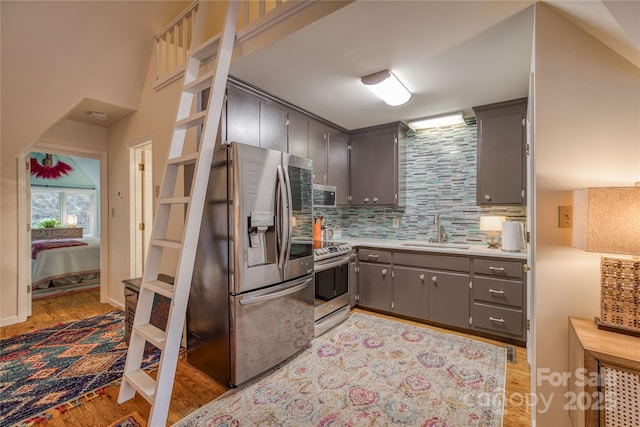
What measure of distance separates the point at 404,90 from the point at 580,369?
227 cm

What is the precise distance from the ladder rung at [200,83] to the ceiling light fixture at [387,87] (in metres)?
1.25

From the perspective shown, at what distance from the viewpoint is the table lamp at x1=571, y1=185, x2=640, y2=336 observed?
3.86 feet

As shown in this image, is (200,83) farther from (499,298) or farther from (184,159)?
(499,298)

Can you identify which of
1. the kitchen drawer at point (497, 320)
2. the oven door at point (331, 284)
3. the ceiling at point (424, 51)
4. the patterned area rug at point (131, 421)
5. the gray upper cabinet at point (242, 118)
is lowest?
the patterned area rug at point (131, 421)

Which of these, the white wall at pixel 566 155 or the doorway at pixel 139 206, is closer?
the white wall at pixel 566 155

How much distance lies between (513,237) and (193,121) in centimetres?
300

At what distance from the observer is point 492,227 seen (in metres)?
3.13

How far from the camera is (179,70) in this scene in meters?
2.58

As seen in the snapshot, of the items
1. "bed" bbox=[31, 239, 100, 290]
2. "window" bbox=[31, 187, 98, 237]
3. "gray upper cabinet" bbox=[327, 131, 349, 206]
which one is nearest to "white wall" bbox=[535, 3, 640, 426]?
"gray upper cabinet" bbox=[327, 131, 349, 206]

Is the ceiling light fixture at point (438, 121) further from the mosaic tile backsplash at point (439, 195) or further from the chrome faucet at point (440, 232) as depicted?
the chrome faucet at point (440, 232)

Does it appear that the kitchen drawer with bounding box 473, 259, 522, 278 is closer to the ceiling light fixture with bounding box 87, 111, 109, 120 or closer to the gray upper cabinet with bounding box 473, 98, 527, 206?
the gray upper cabinet with bounding box 473, 98, 527, 206

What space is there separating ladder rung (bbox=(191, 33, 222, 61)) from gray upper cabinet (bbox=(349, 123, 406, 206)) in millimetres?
2277

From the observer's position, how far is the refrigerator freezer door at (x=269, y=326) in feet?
6.40

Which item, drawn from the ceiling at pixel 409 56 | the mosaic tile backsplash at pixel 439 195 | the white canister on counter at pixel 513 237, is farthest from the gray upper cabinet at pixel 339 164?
the white canister on counter at pixel 513 237
